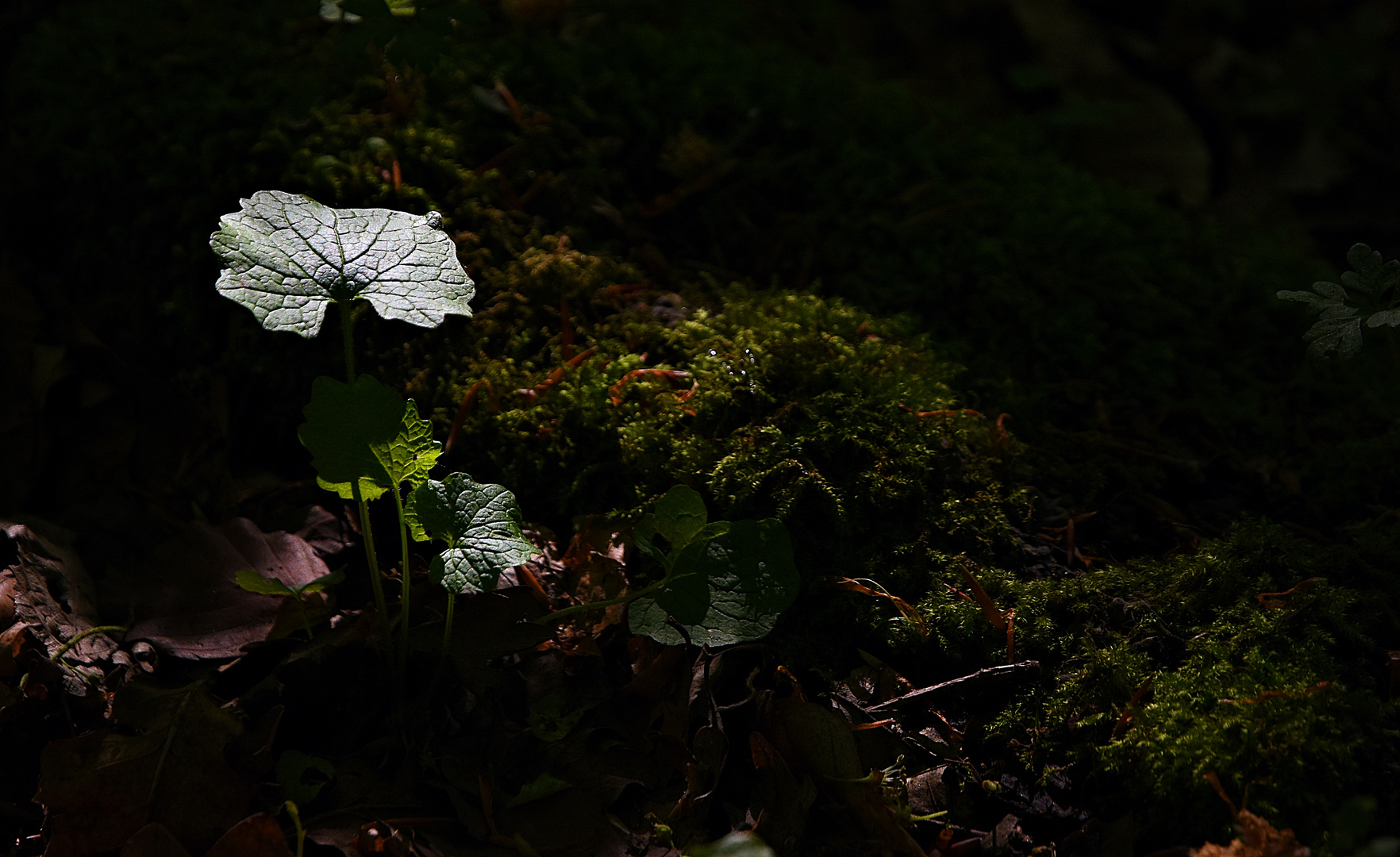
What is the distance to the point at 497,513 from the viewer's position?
162 cm

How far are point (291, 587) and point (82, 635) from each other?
466 millimetres

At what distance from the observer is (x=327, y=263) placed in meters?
1.66

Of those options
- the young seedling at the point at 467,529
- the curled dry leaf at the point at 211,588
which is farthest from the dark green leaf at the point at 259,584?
the young seedling at the point at 467,529

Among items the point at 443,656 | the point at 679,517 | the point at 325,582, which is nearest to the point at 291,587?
the point at 325,582

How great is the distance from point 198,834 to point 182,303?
1.51 metres

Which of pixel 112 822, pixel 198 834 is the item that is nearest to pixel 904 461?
pixel 198 834

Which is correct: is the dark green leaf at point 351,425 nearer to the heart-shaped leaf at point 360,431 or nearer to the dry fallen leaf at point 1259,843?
the heart-shaped leaf at point 360,431

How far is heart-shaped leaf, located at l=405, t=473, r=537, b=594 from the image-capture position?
5.00ft

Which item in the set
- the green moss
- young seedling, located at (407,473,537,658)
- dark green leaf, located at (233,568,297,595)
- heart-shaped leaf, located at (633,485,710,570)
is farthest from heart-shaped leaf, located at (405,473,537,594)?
the green moss

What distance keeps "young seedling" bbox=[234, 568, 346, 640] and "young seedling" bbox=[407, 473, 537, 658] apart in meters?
0.34

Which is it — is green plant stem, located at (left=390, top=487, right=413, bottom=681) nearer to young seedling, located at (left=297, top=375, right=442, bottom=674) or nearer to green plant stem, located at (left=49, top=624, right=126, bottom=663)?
young seedling, located at (left=297, top=375, right=442, bottom=674)

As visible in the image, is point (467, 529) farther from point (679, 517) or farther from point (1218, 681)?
point (1218, 681)

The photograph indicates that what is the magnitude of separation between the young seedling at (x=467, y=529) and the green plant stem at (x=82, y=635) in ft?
2.64

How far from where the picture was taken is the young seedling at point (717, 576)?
1.62 metres
